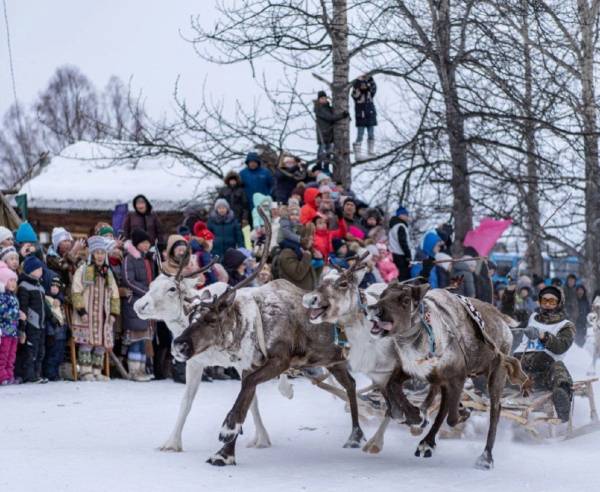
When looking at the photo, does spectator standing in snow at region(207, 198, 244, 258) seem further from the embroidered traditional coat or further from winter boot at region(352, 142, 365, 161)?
winter boot at region(352, 142, 365, 161)

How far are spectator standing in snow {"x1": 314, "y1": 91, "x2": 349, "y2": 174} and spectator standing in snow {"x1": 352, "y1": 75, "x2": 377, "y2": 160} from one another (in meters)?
0.27

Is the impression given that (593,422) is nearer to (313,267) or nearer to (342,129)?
(313,267)

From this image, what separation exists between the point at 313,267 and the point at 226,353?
4965 millimetres

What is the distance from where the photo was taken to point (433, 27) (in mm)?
15516

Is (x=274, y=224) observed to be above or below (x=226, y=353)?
above

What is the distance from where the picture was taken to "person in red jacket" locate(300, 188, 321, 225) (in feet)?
45.9

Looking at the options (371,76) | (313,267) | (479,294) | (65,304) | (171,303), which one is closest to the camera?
(171,303)

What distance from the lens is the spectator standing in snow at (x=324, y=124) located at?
1683 cm

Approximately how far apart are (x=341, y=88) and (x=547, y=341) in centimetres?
798

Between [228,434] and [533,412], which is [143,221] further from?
[228,434]

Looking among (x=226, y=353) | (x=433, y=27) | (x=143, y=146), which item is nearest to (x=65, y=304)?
(x=226, y=353)

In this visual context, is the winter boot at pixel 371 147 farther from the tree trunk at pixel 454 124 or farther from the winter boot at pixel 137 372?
the winter boot at pixel 137 372

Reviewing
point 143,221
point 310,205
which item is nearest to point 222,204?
point 143,221

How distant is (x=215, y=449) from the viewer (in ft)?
27.4
